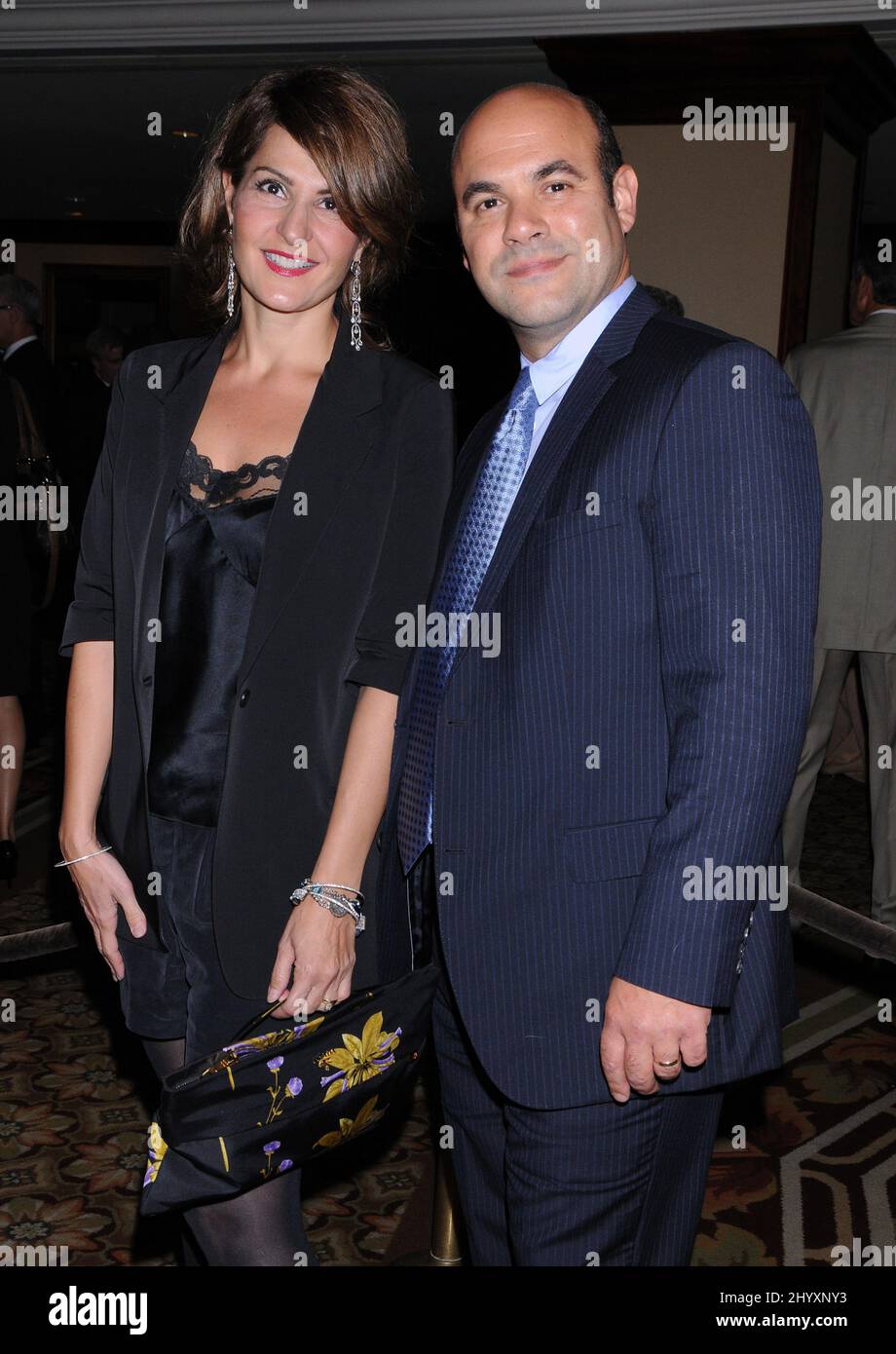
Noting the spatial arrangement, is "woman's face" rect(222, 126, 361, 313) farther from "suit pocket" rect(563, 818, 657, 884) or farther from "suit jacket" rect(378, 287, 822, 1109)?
"suit pocket" rect(563, 818, 657, 884)

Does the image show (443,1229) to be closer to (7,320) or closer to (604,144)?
(604,144)

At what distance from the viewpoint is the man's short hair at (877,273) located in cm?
400

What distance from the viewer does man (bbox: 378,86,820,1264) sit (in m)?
1.38

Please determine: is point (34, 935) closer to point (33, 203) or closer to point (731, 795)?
point (731, 795)

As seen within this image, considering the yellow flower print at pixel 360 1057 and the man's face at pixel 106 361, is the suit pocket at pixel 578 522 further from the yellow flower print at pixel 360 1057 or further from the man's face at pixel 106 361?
the man's face at pixel 106 361

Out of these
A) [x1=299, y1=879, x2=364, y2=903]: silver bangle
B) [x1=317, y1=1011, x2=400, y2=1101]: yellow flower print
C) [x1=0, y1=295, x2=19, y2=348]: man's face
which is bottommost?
[x1=317, y1=1011, x2=400, y2=1101]: yellow flower print

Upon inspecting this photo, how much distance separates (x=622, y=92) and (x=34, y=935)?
4735mm

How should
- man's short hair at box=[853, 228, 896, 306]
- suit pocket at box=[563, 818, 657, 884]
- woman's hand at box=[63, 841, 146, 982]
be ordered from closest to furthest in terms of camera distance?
1. suit pocket at box=[563, 818, 657, 884]
2. woman's hand at box=[63, 841, 146, 982]
3. man's short hair at box=[853, 228, 896, 306]

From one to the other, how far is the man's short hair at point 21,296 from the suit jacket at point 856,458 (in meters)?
3.04

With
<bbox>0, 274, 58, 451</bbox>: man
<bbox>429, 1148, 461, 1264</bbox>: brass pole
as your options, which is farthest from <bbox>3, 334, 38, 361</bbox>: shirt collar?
<bbox>429, 1148, 461, 1264</bbox>: brass pole

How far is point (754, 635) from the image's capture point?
53.6 inches

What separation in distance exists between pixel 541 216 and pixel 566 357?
0.55ft

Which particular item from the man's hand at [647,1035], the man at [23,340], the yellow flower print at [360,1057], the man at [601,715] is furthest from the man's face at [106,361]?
the man's hand at [647,1035]
